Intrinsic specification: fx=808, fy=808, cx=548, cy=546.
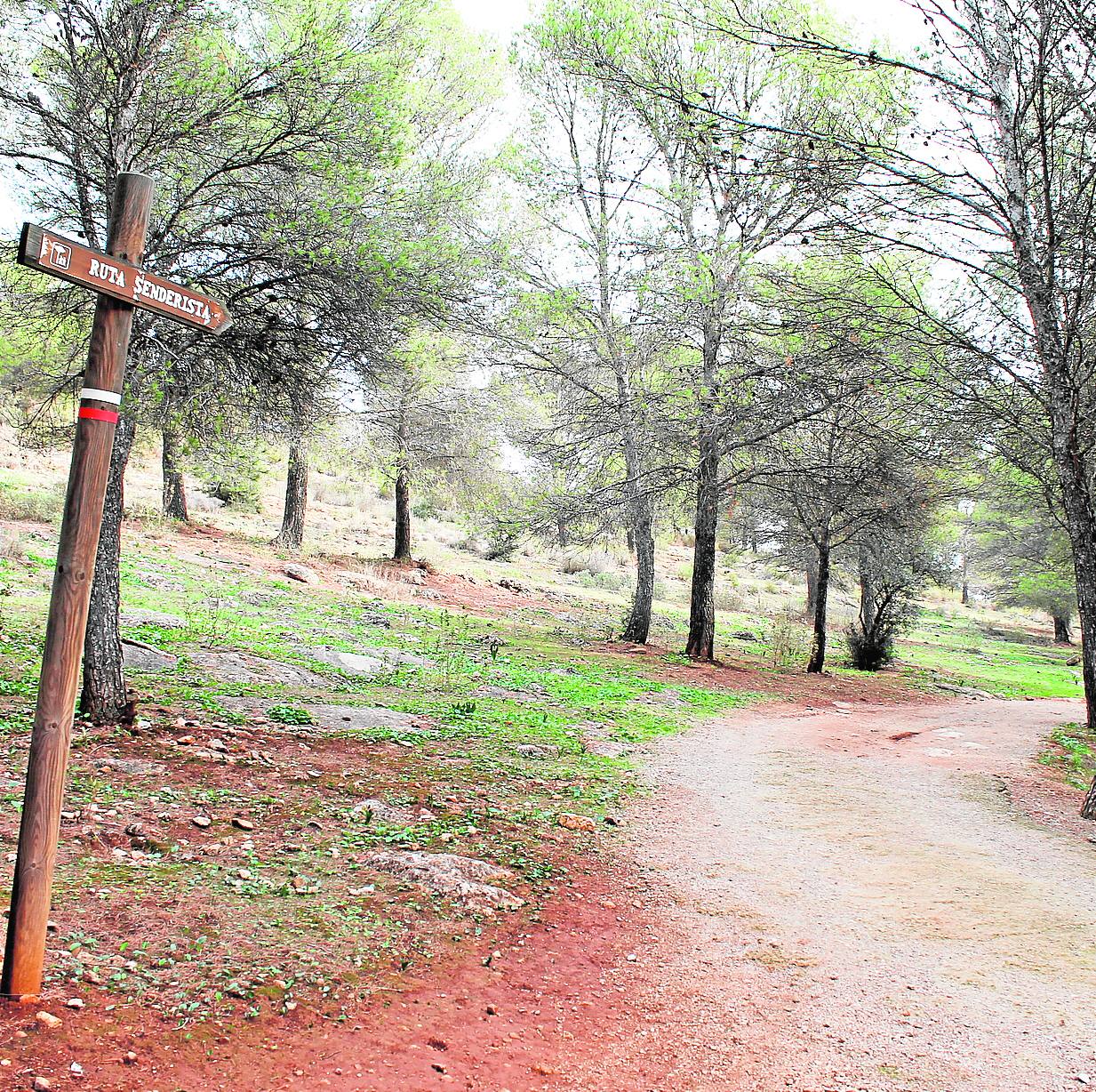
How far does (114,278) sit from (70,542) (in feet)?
3.49

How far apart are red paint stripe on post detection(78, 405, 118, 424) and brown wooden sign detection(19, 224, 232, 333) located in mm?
451

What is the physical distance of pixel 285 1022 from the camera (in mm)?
3135

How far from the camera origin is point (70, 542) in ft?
10.5

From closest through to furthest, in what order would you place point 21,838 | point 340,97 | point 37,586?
point 21,838 < point 340,97 < point 37,586

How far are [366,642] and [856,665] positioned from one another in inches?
488

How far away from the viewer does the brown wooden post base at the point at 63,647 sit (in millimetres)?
3041

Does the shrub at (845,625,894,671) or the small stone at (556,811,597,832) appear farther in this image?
the shrub at (845,625,894,671)

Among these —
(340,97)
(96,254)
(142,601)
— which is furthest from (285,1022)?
(142,601)

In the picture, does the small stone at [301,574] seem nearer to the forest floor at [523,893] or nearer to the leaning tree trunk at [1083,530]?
the forest floor at [523,893]

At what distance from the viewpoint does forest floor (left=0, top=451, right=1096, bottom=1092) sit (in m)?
3.10

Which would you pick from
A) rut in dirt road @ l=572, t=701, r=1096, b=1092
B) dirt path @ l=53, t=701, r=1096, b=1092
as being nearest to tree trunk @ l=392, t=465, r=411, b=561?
rut in dirt road @ l=572, t=701, r=1096, b=1092

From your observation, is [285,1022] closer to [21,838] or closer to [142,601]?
[21,838]

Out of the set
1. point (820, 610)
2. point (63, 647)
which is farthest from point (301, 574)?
point (63, 647)

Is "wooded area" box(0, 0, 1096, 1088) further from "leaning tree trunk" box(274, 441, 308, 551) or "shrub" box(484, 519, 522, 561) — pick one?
"leaning tree trunk" box(274, 441, 308, 551)
